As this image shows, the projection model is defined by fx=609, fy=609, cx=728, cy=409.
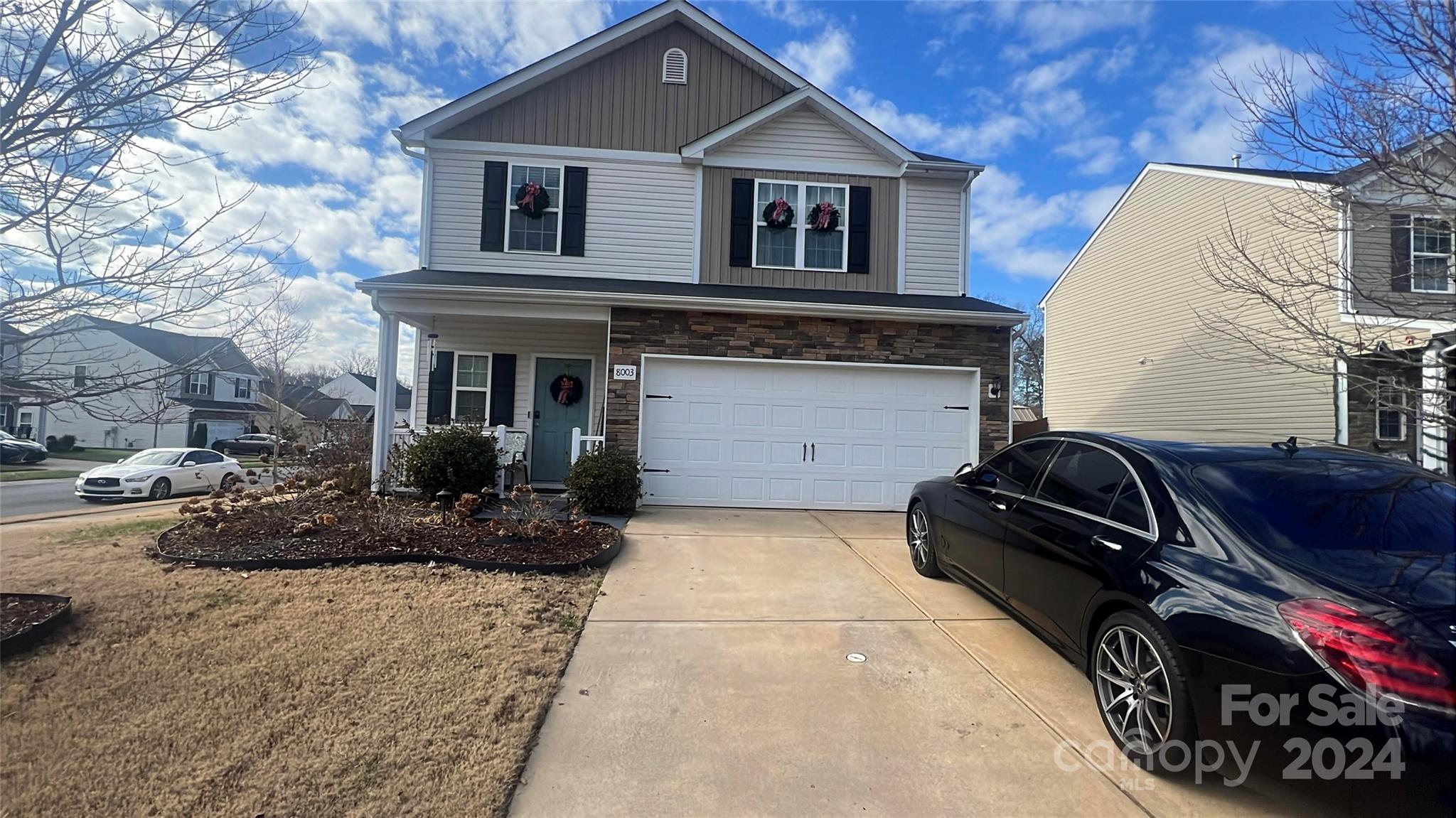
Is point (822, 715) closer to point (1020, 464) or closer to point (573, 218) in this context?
point (1020, 464)

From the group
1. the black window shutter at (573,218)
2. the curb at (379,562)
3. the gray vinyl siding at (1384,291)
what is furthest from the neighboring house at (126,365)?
the gray vinyl siding at (1384,291)

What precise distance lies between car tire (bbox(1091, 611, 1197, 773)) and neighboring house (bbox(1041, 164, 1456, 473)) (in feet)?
14.5

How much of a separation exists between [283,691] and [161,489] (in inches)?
637

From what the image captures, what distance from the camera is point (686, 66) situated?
1037cm

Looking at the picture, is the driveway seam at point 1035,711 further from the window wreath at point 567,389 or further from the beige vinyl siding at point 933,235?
the window wreath at point 567,389

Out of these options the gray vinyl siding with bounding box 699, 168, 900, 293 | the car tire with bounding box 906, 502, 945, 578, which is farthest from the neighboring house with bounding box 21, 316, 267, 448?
the gray vinyl siding with bounding box 699, 168, 900, 293

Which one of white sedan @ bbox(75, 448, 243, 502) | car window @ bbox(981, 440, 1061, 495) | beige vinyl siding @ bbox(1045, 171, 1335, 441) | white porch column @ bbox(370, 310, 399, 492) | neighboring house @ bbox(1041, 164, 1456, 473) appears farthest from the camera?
white sedan @ bbox(75, 448, 243, 502)

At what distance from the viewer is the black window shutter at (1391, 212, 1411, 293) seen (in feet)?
17.4

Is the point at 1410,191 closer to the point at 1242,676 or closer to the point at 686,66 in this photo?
the point at 1242,676

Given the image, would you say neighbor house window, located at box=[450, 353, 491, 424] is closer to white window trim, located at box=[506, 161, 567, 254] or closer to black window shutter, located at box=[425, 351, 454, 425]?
black window shutter, located at box=[425, 351, 454, 425]

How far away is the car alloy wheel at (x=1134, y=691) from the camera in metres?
2.58

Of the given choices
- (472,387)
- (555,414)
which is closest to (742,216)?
(555,414)

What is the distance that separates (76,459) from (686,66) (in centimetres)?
2898

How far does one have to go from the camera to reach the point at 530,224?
9922 millimetres
